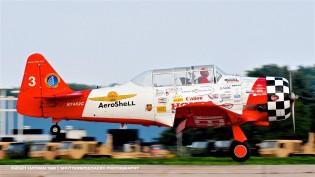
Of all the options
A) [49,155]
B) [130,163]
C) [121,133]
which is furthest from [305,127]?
[130,163]

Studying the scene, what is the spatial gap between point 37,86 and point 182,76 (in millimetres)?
4503

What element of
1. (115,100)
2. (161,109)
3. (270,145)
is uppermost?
(115,100)

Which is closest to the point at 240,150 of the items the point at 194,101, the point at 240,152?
the point at 240,152

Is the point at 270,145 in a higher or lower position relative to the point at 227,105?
lower

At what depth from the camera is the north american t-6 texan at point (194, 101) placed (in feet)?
56.2

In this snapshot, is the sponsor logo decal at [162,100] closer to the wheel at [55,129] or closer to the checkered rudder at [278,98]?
the checkered rudder at [278,98]

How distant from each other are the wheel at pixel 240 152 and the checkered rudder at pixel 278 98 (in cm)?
111

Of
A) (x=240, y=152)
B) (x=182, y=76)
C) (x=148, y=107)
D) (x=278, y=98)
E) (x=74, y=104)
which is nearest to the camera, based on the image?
(x=240, y=152)

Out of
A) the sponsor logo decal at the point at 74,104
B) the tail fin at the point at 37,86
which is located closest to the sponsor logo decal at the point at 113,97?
the sponsor logo decal at the point at 74,104

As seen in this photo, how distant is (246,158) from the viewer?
665 inches

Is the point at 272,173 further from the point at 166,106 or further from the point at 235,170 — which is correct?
the point at 166,106

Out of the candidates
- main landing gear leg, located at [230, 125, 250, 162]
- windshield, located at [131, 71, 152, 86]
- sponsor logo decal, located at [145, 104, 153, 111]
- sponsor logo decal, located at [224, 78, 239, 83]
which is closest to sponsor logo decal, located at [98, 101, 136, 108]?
sponsor logo decal, located at [145, 104, 153, 111]

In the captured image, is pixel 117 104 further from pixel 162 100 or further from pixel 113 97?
pixel 162 100

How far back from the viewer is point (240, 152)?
1689 centimetres
